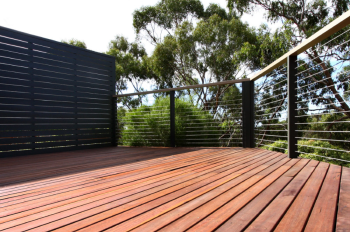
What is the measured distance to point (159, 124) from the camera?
14.9 feet

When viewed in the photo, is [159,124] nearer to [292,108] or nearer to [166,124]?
[166,124]

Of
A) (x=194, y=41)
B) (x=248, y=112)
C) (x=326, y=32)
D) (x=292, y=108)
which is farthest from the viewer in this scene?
(x=194, y=41)

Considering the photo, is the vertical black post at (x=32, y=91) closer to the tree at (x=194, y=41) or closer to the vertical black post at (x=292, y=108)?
the vertical black post at (x=292, y=108)

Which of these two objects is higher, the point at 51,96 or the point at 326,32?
the point at 326,32

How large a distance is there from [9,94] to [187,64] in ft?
30.1

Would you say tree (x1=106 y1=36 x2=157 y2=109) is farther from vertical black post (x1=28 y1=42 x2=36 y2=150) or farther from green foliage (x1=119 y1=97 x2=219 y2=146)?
vertical black post (x1=28 y1=42 x2=36 y2=150)

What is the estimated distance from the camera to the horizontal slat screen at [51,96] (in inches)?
132

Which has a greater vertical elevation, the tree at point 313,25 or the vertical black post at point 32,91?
the tree at point 313,25

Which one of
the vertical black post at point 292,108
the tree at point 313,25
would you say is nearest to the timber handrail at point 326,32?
the vertical black post at point 292,108

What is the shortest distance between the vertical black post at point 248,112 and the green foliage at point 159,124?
96 centimetres

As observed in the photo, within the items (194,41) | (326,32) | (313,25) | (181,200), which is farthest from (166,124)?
(194,41)

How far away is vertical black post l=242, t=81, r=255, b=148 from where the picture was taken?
3.51 meters

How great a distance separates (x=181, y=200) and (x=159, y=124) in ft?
10.9

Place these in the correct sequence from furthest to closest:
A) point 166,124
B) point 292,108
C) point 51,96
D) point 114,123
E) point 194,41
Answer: point 194,41
point 114,123
point 166,124
point 51,96
point 292,108
